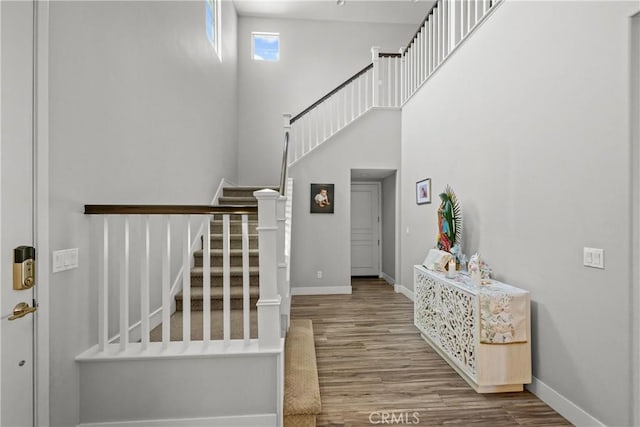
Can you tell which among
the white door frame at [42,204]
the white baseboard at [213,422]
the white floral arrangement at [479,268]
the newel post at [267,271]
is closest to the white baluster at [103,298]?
the white door frame at [42,204]

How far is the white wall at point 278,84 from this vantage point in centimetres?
612

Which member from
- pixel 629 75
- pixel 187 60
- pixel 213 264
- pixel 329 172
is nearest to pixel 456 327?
pixel 629 75

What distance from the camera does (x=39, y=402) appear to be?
1.49 m

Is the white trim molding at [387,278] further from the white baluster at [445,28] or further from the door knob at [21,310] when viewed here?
the door knob at [21,310]

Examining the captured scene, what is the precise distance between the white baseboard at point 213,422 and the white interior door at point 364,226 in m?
4.91

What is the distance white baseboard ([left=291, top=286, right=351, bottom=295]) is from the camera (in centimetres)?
511

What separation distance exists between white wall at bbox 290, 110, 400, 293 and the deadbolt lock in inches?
150

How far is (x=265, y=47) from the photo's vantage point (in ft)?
20.2

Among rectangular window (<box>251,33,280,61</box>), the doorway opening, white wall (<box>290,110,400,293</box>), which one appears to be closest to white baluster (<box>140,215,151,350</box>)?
white wall (<box>290,110,400,293</box>)

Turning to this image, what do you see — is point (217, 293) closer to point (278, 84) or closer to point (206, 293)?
point (206, 293)

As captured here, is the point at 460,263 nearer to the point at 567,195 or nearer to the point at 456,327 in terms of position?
the point at 456,327

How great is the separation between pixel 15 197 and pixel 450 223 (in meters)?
3.28

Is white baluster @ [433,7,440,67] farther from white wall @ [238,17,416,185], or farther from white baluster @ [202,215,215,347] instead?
white baluster @ [202,215,215,347]

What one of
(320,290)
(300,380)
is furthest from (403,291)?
(300,380)
